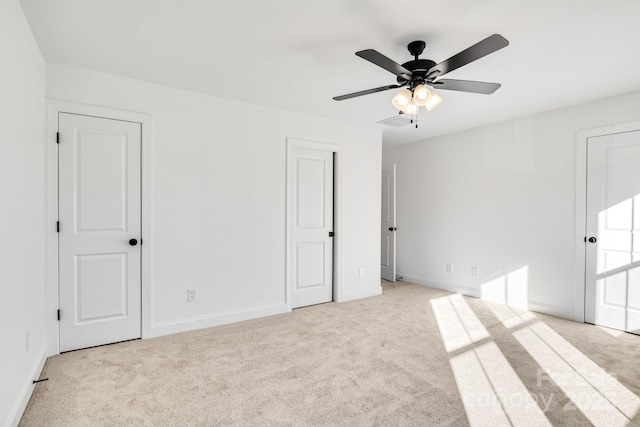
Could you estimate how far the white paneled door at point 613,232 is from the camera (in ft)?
10.5

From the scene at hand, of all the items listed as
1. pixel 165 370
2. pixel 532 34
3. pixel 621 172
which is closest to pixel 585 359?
pixel 621 172

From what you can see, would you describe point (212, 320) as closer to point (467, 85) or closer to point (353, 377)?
point (353, 377)

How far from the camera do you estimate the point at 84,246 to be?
277cm

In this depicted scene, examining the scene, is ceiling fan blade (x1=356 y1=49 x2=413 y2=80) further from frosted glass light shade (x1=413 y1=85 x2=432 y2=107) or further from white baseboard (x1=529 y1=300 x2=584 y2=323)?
white baseboard (x1=529 y1=300 x2=584 y2=323)

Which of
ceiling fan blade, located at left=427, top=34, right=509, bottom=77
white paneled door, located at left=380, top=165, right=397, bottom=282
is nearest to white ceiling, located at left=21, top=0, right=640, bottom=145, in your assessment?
ceiling fan blade, located at left=427, top=34, right=509, bottom=77

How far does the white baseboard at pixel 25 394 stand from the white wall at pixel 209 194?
845mm

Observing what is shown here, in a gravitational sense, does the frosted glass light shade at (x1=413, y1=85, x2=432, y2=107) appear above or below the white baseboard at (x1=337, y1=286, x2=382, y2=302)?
above

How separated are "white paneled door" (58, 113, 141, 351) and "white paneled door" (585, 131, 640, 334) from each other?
461 centimetres

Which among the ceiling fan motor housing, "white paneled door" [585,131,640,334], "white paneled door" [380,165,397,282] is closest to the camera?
the ceiling fan motor housing

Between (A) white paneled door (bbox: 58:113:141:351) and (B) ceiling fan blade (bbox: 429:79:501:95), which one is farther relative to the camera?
(A) white paneled door (bbox: 58:113:141:351)

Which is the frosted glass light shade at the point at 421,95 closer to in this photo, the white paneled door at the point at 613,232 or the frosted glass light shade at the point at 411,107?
the frosted glass light shade at the point at 411,107

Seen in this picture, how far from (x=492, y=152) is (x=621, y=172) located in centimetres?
136

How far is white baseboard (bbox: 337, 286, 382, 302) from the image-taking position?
14.2ft

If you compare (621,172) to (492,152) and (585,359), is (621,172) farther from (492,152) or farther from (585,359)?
(585,359)
